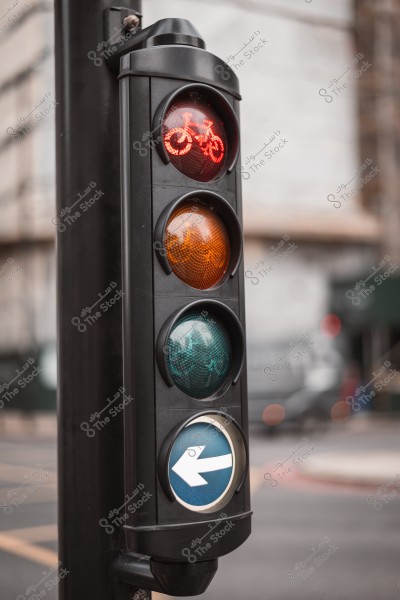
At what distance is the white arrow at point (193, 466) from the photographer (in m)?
1.68

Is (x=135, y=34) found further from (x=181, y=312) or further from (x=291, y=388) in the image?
(x=291, y=388)

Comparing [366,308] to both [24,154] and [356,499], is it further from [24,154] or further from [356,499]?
[356,499]

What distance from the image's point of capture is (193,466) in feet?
5.53

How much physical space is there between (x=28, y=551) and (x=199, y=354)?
6.69 metres

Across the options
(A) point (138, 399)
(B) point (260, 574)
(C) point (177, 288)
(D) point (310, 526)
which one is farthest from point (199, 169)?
(D) point (310, 526)

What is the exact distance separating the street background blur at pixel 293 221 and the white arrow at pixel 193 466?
1641 cm

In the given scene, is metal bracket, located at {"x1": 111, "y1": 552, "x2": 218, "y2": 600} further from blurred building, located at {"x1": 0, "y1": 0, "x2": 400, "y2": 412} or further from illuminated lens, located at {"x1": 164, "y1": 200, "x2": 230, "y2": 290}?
blurred building, located at {"x1": 0, "y1": 0, "x2": 400, "y2": 412}

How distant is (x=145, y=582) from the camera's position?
180 cm

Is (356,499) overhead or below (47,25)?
below

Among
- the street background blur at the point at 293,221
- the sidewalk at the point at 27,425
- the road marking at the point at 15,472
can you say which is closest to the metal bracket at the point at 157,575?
the road marking at the point at 15,472

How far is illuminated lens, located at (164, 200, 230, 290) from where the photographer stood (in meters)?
1.75

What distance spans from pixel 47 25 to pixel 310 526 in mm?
21089

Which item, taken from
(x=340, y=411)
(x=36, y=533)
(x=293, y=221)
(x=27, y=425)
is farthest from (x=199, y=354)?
(x=293, y=221)

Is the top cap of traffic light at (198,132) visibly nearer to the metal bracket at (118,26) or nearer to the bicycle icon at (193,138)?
the bicycle icon at (193,138)
